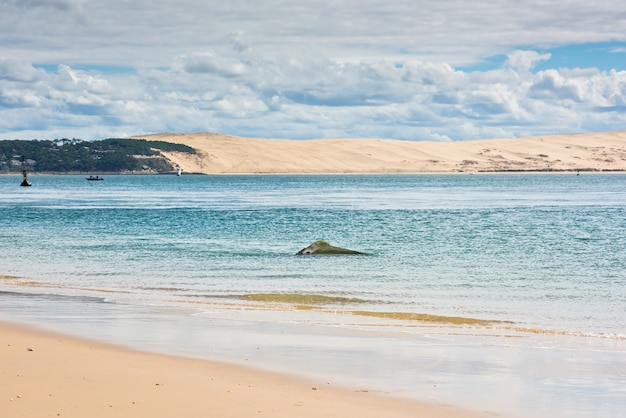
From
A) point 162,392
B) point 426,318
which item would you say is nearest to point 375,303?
point 426,318

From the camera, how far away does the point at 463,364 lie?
13375 mm

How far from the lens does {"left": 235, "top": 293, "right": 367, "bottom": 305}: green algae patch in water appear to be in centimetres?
2158

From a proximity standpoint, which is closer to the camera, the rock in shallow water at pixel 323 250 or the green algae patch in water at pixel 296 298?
the green algae patch in water at pixel 296 298

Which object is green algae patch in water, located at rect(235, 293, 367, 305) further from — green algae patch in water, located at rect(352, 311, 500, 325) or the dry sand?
the dry sand

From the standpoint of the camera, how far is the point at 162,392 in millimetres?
11023

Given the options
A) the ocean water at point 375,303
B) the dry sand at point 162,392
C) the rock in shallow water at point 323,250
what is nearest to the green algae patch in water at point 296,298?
the ocean water at point 375,303

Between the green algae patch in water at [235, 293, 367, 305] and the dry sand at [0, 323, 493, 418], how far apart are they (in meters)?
8.24

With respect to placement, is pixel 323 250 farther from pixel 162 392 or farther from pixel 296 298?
pixel 162 392

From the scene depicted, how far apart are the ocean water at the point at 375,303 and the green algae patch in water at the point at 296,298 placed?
0.05 meters

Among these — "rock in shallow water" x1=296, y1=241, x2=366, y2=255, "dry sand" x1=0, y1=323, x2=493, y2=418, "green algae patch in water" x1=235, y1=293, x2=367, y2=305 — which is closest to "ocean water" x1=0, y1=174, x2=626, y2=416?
"green algae patch in water" x1=235, y1=293, x2=367, y2=305

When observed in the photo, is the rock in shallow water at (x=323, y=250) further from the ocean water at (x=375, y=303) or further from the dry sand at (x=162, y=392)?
the dry sand at (x=162, y=392)

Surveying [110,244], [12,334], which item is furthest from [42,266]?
[12,334]

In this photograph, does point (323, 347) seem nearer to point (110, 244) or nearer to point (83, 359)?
point (83, 359)

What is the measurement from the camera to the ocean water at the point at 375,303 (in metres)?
12.7
